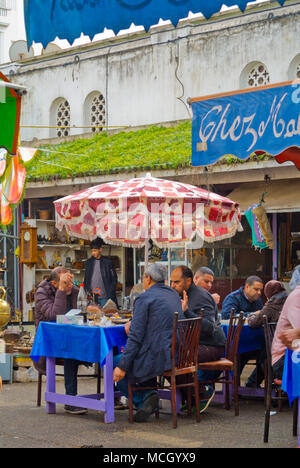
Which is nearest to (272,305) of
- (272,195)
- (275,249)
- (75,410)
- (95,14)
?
(75,410)

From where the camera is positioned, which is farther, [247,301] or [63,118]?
[63,118]

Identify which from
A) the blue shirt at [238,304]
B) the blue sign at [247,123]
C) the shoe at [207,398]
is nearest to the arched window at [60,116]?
the blue shirt at [238,304]

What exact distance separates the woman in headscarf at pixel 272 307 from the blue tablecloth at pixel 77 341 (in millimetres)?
1541

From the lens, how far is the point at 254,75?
739 inches

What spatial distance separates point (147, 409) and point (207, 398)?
0.85 meters

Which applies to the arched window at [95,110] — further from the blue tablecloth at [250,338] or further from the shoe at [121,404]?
the shoe at [121,404]

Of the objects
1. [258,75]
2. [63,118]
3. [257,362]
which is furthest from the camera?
[63,118]

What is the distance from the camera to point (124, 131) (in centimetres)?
1961

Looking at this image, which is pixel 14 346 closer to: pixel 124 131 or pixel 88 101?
pixel 124 131

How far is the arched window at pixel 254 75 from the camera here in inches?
731

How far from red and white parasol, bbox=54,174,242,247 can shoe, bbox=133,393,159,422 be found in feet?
8.52

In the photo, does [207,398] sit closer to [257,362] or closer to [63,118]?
[257,362]

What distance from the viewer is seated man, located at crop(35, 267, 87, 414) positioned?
361 inches

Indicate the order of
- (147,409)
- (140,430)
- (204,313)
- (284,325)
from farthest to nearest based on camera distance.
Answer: (204,313)
(147,409)
(140,430)
(284,325)
